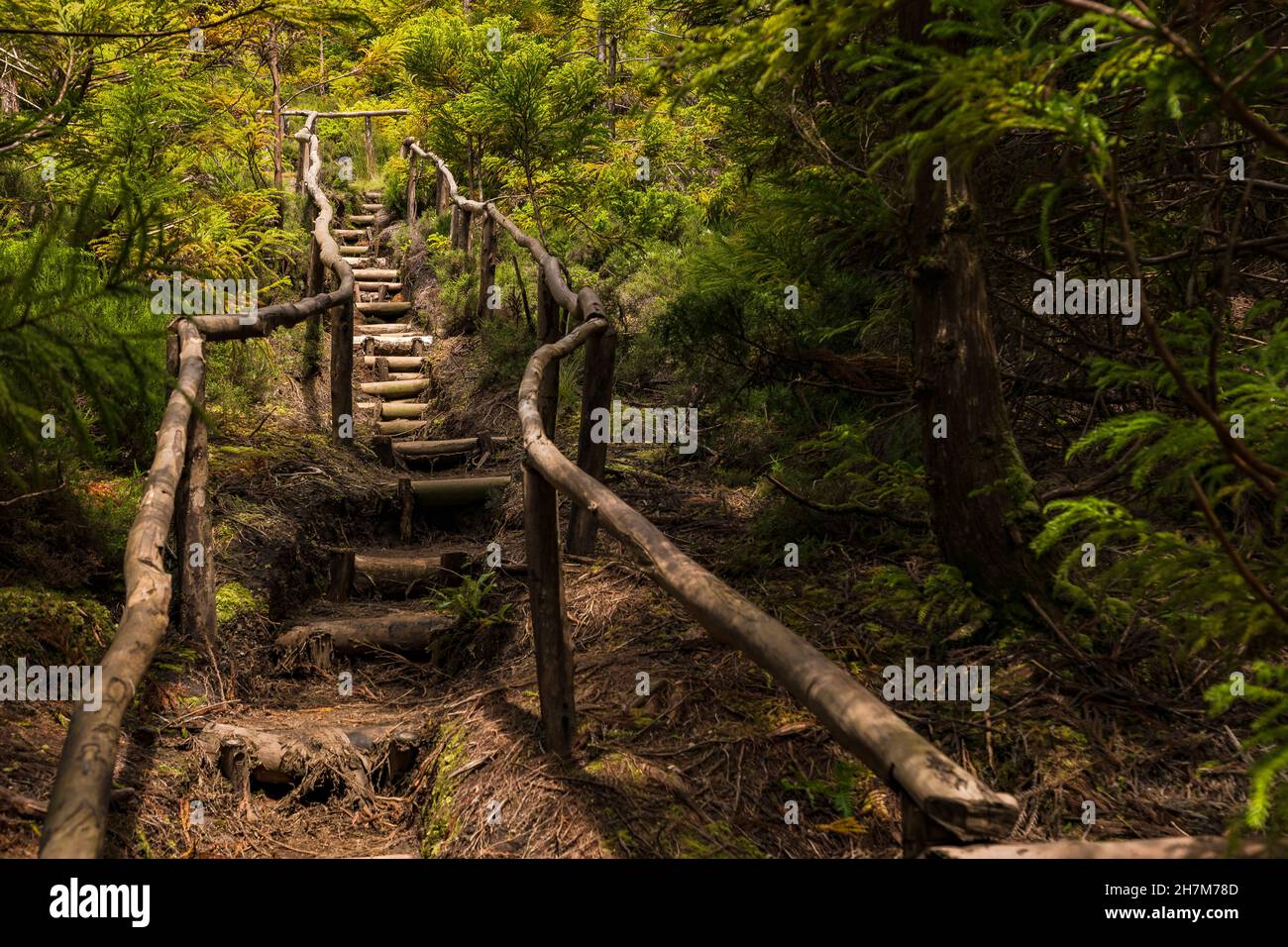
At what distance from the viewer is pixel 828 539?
17.4ft

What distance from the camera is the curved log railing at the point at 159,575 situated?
2189mm

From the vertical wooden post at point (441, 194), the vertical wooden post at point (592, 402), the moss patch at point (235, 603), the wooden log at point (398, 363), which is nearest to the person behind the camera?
the moss patch at point (235, 603)

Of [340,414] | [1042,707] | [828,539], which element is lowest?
[1042,707]

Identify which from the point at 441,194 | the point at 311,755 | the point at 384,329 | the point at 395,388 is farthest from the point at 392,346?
the point at 311,755

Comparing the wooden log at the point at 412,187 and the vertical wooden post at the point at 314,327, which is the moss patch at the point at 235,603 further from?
the wooden log at the point at 412,187

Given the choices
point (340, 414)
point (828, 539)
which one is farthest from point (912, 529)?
point (340, 414)

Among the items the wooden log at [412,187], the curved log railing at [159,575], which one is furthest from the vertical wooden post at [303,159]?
the curved log railing at [159,575]

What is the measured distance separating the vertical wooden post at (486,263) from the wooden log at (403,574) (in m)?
4.82

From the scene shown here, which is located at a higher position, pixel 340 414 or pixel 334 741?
pixel 340 414

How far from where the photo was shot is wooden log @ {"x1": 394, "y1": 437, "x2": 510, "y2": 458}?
27.3ft

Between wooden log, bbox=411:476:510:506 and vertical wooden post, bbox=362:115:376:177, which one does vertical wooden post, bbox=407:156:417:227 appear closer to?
vertical wooden post, bbox=362:115:376:177

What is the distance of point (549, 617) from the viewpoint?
13.1 ft

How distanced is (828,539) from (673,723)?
172 centimetres
